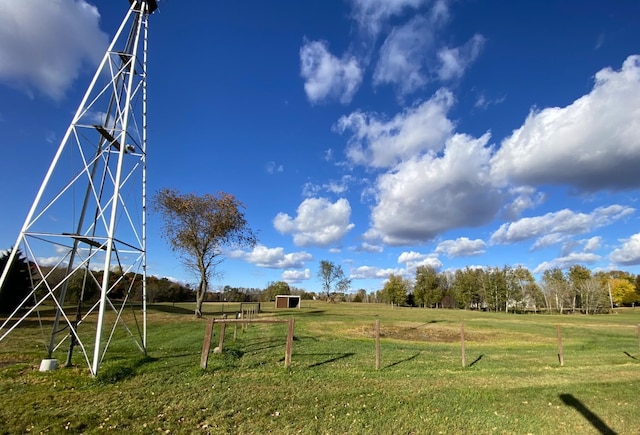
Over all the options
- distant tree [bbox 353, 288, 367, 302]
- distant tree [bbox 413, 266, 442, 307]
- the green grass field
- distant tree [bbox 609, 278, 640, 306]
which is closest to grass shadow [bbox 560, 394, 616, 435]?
the green grass field

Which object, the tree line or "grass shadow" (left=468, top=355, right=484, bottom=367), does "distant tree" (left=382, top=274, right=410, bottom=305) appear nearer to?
the tree line

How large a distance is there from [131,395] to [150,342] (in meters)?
A: 9.25

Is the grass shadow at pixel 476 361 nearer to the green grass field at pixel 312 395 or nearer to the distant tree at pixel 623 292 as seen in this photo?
the green grass field at pixel 312 395

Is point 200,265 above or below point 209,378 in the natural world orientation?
above

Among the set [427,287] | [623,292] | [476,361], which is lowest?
[476,361]

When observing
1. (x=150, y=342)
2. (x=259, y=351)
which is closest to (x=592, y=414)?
(x=259, y=351)

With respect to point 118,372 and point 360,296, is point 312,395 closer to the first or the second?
point 118,372

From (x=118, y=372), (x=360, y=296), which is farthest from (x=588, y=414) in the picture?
(x=360, y=296)

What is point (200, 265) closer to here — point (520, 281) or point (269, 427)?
point (269, 427)

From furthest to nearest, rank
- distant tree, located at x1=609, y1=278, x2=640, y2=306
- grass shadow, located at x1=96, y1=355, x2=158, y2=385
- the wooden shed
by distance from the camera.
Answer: distant tree, located at x1=609, y1=278, x2=640, y2=306
the wooden shed
grass shadow, located at x1=96, y1=355, x2=158, y2=385

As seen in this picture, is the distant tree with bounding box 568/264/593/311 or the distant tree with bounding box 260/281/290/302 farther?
the distant tree with bounding box 260/281/290/302

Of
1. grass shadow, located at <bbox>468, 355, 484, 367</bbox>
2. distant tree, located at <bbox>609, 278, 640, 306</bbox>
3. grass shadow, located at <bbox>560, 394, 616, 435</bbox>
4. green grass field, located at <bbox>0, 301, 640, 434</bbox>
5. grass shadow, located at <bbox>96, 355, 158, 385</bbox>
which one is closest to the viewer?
green grass field, located at <bbox>0, 301, 640, 434</bbox>

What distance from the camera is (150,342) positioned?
51.2 ft

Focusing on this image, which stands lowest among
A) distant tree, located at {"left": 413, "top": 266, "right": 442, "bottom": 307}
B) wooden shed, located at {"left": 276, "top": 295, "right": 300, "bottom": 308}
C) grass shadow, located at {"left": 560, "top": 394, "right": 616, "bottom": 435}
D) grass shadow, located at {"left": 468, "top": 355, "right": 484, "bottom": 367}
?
grass shadow, located at {"left": 468, "top": 355, "right": 484, "bottom": 367}
